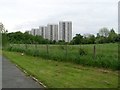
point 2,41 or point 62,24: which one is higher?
point 62,24

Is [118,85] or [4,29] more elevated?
[4,29]

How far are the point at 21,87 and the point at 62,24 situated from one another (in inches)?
3958

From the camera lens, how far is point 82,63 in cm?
1864

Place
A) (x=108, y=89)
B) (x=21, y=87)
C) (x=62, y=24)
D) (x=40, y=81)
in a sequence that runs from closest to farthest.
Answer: (x=108, y=89)
(x=21, y=87)
(x=40, y=81)
(x=62, y=24)

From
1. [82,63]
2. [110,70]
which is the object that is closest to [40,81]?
[110,70]

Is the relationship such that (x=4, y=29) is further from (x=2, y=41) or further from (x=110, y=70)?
(x=110, y=70)

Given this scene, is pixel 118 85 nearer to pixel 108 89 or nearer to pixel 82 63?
pixel 108 89

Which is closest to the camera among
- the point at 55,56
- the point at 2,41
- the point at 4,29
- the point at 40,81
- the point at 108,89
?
the point at 108,89

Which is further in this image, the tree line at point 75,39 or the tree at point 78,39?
the tree at point 78,39

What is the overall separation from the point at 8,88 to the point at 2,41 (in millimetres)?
53084

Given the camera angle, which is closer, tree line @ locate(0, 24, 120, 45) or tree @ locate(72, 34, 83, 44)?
tree line @ locate(0, 24, 120, 45)

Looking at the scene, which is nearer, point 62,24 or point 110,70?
point 110,70

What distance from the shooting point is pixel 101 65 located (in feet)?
54.1

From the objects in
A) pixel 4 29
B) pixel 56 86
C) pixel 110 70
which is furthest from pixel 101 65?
pixel 4 29
